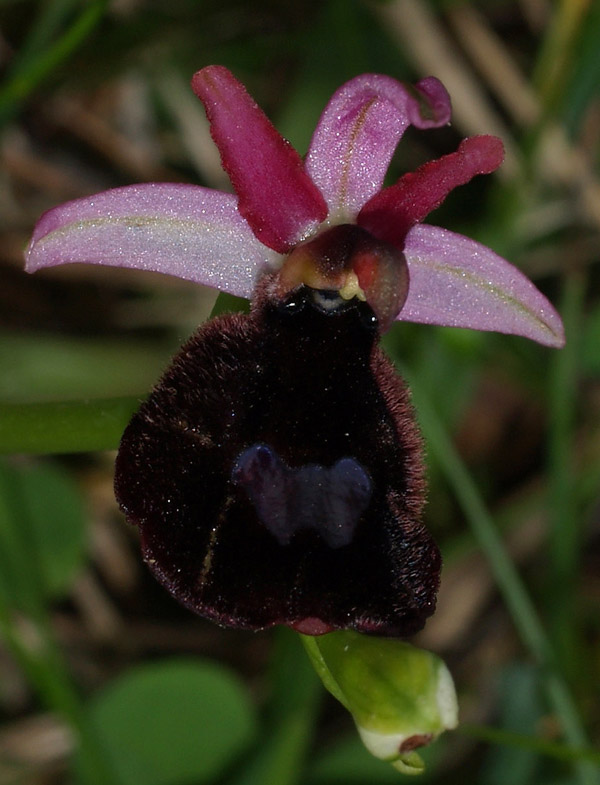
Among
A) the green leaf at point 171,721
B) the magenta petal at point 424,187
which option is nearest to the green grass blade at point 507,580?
the green leaf at point 171,721

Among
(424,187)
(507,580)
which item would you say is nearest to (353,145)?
(424,187)

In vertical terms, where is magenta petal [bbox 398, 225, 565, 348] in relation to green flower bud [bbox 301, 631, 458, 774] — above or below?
above

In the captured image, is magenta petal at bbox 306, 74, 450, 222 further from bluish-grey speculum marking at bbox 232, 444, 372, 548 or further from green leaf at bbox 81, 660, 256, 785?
green leaf at bbox 81, 660, 256, 785

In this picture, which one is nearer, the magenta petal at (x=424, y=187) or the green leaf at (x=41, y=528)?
the magenta petal at (x=424, y=187)

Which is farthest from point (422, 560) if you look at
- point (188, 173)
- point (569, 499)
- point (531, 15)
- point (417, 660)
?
point (531, 15)

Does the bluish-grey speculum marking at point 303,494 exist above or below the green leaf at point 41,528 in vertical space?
above

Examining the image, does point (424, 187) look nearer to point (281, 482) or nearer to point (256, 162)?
point (256, 162)

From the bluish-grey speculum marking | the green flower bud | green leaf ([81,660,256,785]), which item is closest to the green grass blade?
green leaf ([81,660,256,785])

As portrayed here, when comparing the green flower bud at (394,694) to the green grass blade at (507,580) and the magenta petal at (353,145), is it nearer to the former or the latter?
the magenta petal at (353,145)
